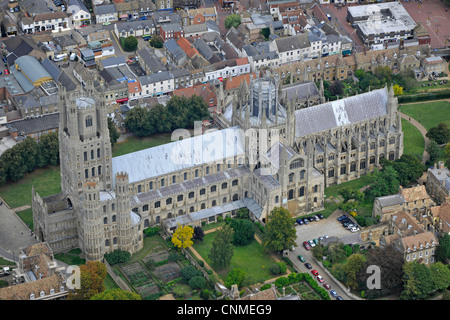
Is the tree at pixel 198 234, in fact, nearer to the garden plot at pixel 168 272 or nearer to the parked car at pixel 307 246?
the garden plot at pixel 168 272

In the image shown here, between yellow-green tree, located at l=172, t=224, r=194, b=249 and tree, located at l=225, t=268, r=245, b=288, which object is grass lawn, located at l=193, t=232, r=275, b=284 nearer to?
tree, located at l=225, t=268, r=245, b=288

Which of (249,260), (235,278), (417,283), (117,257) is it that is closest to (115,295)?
(117,257)

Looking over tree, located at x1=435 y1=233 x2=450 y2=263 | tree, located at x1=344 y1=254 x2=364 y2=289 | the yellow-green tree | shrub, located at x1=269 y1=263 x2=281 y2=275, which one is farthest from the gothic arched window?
tree, located at x1=435 y1=233 x2=450 y2=263

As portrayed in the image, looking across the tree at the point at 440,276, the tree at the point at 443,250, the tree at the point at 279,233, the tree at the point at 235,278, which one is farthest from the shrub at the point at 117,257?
the tree at the point at 443,250

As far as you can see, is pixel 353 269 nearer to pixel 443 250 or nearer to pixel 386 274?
pixel 386 274

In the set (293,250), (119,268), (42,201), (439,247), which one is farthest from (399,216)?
(42,201)
